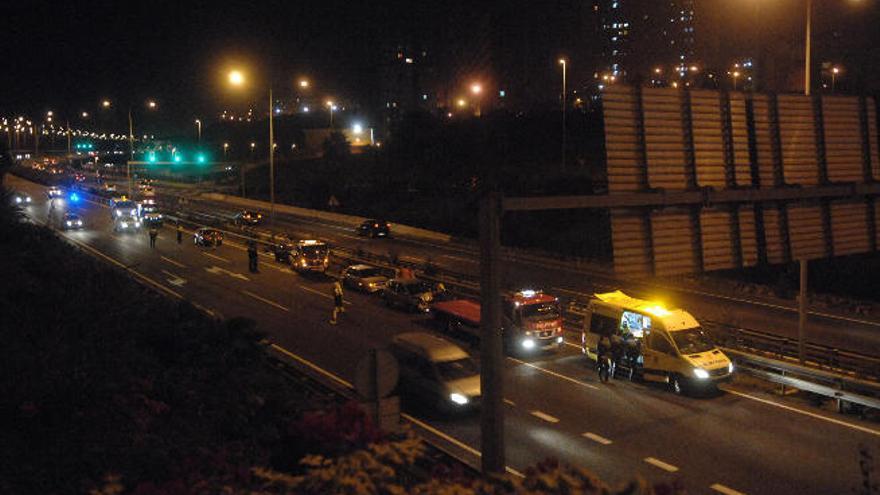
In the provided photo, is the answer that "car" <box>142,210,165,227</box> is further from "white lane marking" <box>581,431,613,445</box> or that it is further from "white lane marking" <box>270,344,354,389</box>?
"white lane marking" <box>581,431,613,445</box>

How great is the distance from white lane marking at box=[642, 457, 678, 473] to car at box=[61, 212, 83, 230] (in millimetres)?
50048

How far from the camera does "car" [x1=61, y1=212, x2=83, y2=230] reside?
2111 inches

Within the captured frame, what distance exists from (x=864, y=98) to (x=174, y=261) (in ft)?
114

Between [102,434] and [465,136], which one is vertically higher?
[465,136]

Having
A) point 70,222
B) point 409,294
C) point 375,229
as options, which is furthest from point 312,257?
point 70,222

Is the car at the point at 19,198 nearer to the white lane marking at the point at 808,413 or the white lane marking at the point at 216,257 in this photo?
the white lane marking at the point at 216,257

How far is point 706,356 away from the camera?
17.3 m

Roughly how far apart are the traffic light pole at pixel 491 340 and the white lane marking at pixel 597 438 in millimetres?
7184

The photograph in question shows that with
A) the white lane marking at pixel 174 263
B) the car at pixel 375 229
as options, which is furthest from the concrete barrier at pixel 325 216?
the white lane marking at pixel 174 263

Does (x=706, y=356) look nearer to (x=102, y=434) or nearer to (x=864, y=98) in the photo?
(x=864, y=98)

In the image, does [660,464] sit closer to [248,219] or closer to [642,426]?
[642,426]

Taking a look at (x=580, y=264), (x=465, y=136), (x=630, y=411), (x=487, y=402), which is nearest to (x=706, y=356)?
(x=630, y=411)

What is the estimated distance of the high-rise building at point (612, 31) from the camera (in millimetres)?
187500

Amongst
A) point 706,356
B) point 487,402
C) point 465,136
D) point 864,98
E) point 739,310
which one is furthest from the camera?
point 465,136
